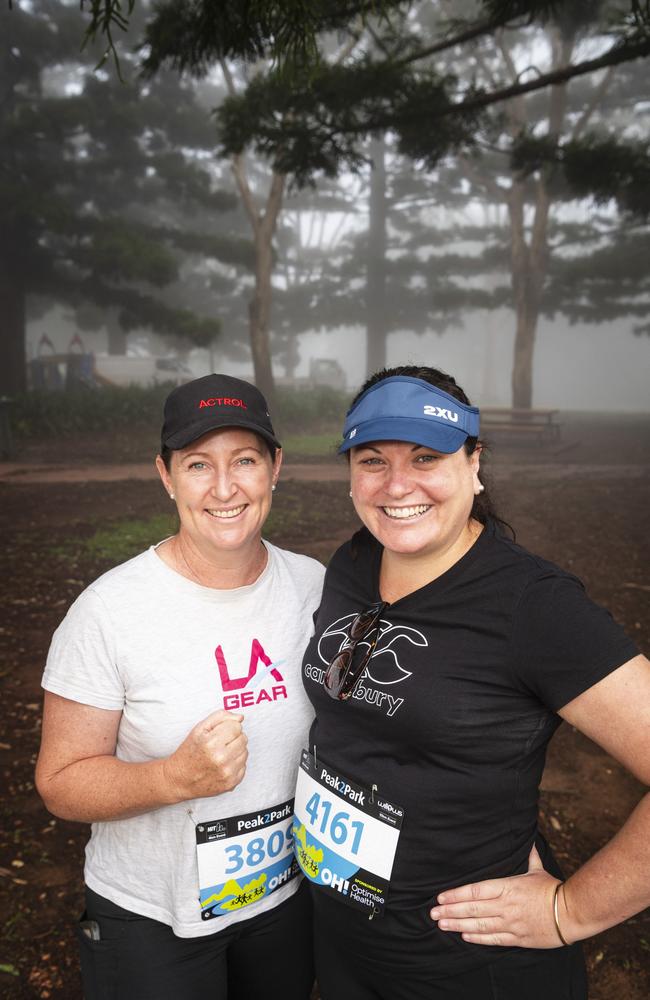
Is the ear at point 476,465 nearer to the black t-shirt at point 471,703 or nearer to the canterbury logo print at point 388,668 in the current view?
the black t-shirt at point 471,703

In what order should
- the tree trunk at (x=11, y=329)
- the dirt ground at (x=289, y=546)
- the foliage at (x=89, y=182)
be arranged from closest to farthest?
the dirt ground at (x=289, y=546) → the foliage at (x=89, y=182) → the tree trunk at (x=11, y=329)

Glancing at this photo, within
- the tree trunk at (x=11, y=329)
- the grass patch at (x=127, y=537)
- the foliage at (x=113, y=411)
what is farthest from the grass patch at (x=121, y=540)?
the tree trunk at (x=11, y=329)

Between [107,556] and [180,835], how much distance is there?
4551mm

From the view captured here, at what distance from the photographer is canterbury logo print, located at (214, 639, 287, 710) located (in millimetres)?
1174

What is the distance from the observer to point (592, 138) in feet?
17.3

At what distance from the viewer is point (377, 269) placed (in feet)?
48.9

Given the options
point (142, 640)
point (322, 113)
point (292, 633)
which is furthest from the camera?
point (322, 113)

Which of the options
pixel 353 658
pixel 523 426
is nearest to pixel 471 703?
pixel 353 658

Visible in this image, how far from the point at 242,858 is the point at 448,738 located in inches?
19.4

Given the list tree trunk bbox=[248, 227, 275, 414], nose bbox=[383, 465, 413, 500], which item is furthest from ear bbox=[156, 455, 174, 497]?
tree trunk bbox=[248, 227, 275, 414]

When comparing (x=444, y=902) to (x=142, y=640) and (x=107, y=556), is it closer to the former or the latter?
(x=142, y=640)

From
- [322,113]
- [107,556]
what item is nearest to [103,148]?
[322,113]

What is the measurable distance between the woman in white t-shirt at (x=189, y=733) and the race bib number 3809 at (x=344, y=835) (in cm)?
9

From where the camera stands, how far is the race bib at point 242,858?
1.17m
